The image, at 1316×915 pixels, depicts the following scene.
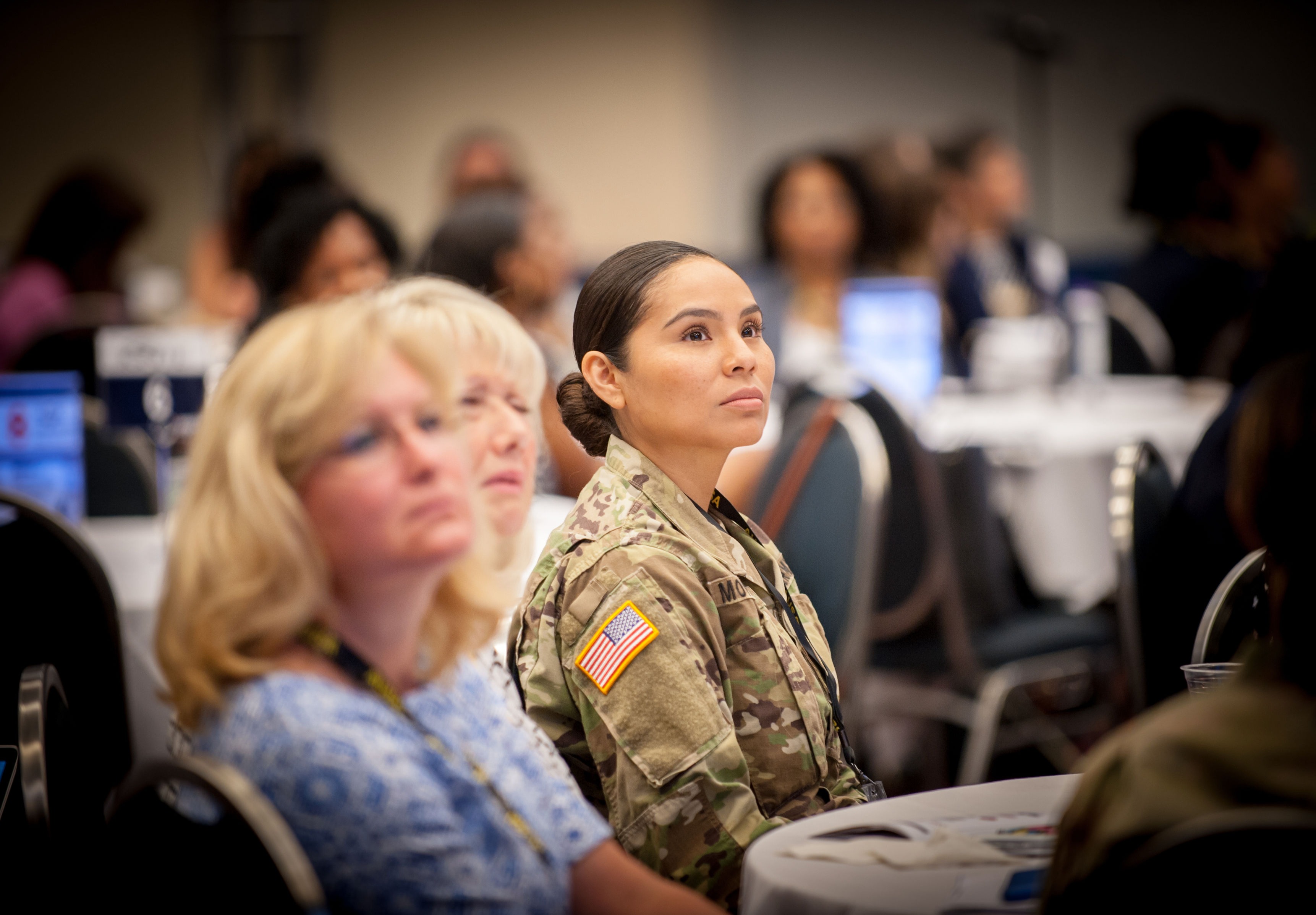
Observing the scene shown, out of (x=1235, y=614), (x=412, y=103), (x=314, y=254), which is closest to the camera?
(x=1235, y=614)

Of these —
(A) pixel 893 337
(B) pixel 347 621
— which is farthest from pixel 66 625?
(A) pixel 893 337

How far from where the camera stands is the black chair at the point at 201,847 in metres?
0.91

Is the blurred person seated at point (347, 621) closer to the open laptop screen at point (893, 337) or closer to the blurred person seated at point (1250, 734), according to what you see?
the blurred person seated at point (1250, 734)

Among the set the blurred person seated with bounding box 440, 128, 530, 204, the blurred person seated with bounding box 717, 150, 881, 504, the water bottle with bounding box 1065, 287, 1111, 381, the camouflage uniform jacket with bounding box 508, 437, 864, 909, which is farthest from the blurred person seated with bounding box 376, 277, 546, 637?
the water bottle with bounding box 1065, 287, 1111, 381

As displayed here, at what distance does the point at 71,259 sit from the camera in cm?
473

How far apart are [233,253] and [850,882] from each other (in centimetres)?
367

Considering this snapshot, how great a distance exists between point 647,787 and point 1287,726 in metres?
0.64

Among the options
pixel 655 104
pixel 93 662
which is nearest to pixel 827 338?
pixel 93 662

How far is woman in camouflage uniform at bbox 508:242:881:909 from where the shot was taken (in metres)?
1.36

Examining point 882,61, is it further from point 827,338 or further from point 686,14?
point 827,338

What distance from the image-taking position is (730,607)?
1471 mm

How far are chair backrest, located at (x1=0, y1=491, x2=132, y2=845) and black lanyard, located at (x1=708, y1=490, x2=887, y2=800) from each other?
926mm

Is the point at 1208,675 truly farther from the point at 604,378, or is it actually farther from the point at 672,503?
the point at 604,378

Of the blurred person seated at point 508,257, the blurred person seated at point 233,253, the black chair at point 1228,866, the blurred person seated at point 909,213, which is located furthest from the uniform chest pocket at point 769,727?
the blurred person seated at point 909,213
